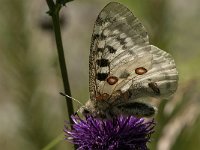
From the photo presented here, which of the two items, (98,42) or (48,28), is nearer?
(98,42)

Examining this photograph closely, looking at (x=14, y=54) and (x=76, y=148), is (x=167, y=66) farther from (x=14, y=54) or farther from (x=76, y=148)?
(x=14, y=54)

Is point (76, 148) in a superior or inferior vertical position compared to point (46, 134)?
superior

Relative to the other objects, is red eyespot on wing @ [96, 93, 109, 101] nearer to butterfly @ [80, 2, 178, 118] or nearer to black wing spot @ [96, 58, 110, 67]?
butterfly @ [80, 2, 178, 118]

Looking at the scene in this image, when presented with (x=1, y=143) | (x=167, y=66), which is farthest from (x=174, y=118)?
(x=1, y=143)

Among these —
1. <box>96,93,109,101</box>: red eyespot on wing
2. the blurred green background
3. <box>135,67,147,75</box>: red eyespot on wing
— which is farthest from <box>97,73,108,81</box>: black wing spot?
the blurred green background

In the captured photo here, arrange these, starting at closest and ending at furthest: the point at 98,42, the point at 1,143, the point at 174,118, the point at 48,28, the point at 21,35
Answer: the point at 98,42, the point at 174,118, the point at 21,35, the point at 48,28, the point at 1,143

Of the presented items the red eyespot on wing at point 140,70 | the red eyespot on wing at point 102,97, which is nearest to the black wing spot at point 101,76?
the red eyespot on wing at point 102,97
